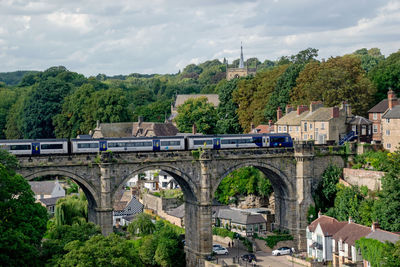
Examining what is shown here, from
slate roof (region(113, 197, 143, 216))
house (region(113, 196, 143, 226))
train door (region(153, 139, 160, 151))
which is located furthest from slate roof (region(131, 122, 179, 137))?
train door (region(153, 139, 160, 151))

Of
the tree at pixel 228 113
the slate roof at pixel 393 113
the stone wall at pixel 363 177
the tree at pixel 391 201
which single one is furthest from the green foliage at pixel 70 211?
the tree at pixel 228 113

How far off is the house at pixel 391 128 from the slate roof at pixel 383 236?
15319 mm

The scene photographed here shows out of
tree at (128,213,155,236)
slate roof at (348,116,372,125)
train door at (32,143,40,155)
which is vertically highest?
slate roof at (348,116,372,125)

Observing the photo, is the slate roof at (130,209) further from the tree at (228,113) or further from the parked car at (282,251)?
the parked car at (282,251)

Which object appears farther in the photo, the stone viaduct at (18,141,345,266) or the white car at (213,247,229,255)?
the white car at (213,247,229,255)

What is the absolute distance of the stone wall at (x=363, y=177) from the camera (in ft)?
192

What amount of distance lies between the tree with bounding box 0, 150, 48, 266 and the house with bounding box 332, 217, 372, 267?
25.5 metres

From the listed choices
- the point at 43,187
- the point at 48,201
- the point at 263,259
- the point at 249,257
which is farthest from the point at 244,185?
the point at 43,187

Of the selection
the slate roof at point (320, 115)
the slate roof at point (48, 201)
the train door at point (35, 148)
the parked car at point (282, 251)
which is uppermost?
the slate roof at point (320, 115)

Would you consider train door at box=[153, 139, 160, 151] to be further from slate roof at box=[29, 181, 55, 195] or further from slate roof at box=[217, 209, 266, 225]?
slate roof at box=[29, 181, 55, 195]

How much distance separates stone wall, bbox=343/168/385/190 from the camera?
58656 millimetres

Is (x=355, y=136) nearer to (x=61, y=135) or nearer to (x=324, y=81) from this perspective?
(x=324, y=81)

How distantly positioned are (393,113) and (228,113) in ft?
135

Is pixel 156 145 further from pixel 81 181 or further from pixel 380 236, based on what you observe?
pixel 380 236
